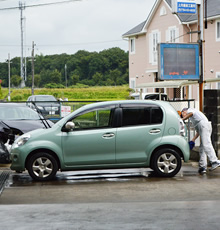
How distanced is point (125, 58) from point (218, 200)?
119 m

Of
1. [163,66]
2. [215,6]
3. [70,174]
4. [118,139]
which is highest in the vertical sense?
[215,6]

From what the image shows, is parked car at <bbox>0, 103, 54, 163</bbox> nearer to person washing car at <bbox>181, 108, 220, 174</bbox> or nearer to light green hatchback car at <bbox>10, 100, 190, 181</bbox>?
light green hatchback car at <bbox>10, 100, 190, 181</bbox>

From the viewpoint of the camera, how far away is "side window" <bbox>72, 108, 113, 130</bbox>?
37.5 ft

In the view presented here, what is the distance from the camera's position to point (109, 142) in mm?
11305

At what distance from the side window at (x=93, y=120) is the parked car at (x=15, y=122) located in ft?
8.38

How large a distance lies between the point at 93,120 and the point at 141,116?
3.36ft

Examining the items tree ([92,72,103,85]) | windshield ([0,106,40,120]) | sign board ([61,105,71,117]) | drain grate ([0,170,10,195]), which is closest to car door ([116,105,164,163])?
drain grate ([0,170,10,195])

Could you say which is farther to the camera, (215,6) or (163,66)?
(215,6)

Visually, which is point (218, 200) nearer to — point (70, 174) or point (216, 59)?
point (70, 174)

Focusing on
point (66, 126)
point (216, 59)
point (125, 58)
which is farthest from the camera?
point (125, 58)

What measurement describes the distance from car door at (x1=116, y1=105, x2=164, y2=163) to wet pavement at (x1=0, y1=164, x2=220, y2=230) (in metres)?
0.51

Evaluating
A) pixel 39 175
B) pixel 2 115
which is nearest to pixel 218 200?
A: pixel 39 175

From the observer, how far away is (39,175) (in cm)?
1127

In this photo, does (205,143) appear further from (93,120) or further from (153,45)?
(153,45)
